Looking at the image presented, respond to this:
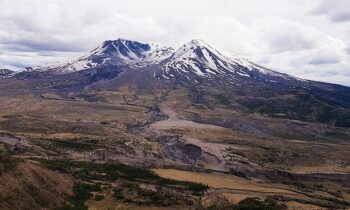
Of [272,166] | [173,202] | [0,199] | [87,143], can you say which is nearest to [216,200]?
[173,202]

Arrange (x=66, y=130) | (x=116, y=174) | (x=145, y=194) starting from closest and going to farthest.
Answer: (x=145, y=194) → (x=116, y=174) → (x=66, y=130)

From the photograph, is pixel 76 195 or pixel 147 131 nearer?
pixel 76 195

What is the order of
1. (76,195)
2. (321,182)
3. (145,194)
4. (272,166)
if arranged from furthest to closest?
(272,166) → (321,182) → (145,194) → (76,195)

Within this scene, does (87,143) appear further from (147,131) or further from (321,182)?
(321,182)

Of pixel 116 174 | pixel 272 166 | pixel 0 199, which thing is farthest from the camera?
pixel 272 166

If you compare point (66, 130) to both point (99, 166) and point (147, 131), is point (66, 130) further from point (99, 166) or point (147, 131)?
point (99, 166)

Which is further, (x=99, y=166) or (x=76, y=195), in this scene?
(x=99, y=166)

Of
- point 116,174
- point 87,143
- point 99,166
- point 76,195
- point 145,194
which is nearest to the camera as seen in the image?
point 76,195

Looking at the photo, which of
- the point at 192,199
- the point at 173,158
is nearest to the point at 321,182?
the point at 173,158

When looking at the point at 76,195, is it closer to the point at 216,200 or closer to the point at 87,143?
the point at 216,200
